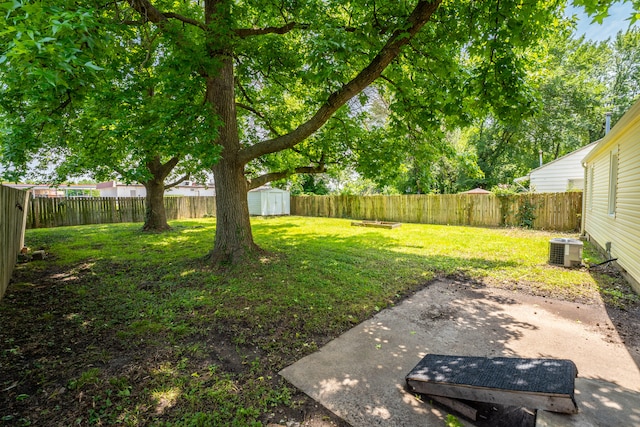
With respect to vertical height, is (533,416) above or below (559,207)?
below

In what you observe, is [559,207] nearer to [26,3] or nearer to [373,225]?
[373,225]

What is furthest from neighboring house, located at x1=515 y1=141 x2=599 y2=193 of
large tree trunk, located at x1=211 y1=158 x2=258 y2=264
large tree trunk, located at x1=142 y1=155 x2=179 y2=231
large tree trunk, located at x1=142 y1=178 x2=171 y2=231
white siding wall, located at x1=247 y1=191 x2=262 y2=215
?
large tree trunk, located at x1=142 y1=178 x2=171 y2=231

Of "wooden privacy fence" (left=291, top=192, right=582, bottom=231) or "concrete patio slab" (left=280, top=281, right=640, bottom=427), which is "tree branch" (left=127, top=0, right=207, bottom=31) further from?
"wooden privacy fence" (left=291, top=192, right=582, bottom=231)

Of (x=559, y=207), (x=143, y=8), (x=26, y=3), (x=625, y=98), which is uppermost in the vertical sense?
(x=625, y=98)

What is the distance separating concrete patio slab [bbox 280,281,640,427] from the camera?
85.4 inches

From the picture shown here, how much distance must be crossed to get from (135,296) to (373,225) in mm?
10554

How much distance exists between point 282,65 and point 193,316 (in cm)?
559

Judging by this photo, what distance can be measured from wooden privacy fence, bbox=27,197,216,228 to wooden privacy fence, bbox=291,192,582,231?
32.3 ft

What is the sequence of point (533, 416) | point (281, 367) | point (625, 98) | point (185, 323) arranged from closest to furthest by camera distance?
1. point (533, 416)
2. point (281, 367)
3. point (185, 323)
4. point (625, 98)

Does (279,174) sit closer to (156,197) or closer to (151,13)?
(151,13)

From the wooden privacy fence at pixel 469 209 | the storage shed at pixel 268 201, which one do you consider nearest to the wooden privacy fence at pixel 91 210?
the storage shed at pixel 268 201

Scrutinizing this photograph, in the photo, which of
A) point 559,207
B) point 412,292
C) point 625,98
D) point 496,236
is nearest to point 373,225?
point 496,236

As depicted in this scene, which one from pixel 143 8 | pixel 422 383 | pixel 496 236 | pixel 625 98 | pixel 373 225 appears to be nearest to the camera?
pixel 422 383

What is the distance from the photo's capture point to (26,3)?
7.54 ft
